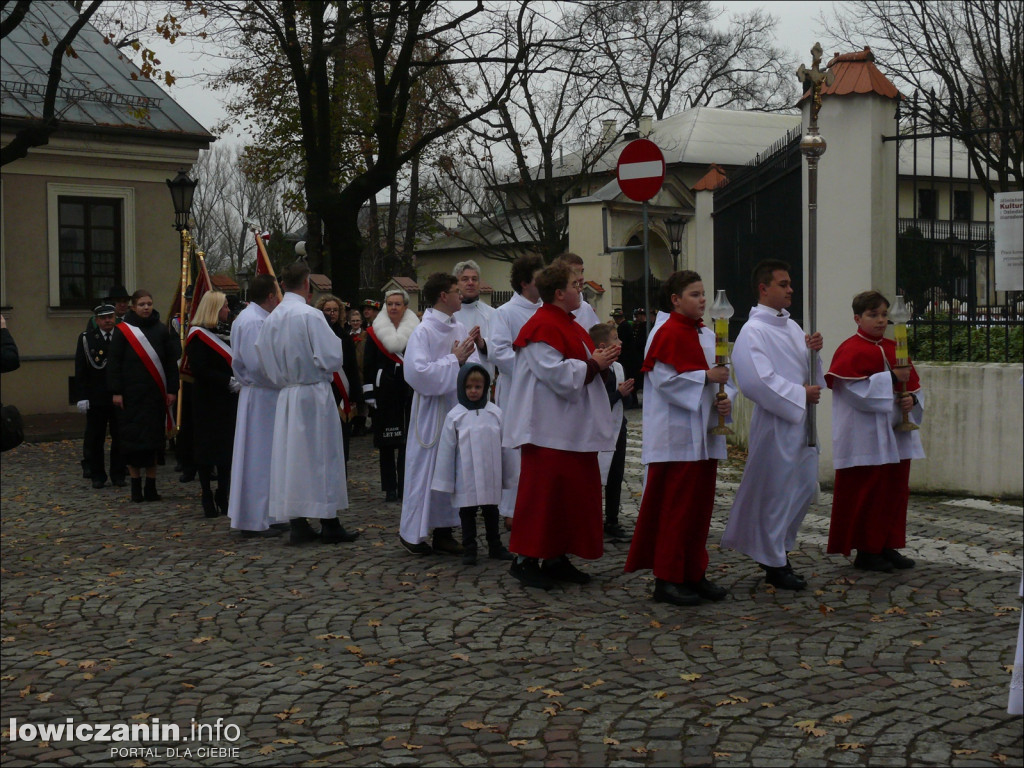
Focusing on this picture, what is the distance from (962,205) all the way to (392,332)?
16.7 feet

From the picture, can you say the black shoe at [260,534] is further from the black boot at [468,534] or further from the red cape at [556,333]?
the red cape at [556,333]

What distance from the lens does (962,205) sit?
34.1 ft

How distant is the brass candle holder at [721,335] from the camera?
651cm

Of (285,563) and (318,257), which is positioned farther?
(318,257)

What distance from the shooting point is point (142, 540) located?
31.4 feet

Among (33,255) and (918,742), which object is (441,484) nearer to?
(918,742)

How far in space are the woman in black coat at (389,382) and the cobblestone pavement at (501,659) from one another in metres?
2.07

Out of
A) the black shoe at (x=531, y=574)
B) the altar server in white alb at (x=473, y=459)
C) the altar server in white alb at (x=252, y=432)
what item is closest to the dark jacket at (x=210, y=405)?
the altar server in white alb at (x=252, y=432)

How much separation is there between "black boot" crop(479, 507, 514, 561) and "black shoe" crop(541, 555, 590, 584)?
33.7 inches

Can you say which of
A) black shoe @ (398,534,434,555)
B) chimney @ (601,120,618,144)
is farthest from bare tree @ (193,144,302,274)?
black shoe @ (398,534,434,555)

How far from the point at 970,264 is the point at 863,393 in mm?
3162

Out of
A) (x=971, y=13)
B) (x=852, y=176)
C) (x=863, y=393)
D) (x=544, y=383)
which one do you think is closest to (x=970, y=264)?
(x=852, y=176)

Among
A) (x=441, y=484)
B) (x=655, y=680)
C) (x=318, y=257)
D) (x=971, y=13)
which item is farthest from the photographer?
(x=318, y=257)

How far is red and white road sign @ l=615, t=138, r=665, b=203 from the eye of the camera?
31.8 ft
